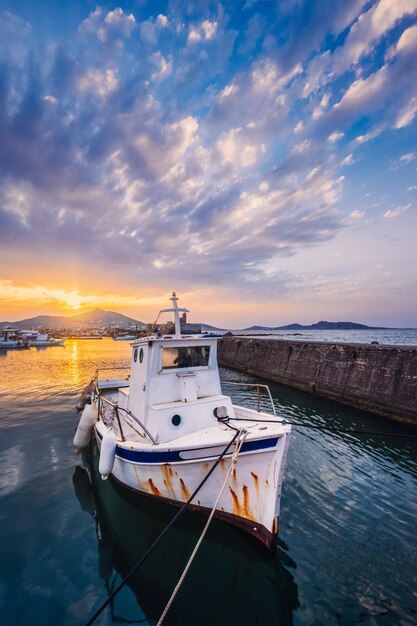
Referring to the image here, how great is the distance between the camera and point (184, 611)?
457 centimetres

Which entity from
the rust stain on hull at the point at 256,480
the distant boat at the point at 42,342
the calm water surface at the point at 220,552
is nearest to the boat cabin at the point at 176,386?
the rust stain on hull at the point at 256,480

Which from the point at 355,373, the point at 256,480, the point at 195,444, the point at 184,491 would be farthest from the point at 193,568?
the point at 355,373

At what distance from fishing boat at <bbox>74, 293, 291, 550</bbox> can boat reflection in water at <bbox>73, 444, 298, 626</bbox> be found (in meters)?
0.49

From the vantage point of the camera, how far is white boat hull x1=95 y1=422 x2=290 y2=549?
5.63 m

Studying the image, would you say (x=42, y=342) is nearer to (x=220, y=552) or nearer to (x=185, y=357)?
(x=185, y=357)

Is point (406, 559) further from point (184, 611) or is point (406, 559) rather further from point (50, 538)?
point (50, 538)

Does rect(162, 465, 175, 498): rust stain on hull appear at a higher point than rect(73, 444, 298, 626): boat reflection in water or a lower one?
higher

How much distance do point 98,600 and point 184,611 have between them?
148cm

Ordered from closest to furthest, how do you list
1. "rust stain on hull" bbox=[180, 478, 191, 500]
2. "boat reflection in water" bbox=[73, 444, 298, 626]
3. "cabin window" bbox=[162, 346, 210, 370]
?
"boat reflection in water" bbox=[73, 444, 298, 626], "rust stain on hull" bbox=[180, 478, 191, 500], "cabin window" bbox=[162, 346, 210, 370]

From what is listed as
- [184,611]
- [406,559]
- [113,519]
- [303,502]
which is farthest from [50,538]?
[406,559]

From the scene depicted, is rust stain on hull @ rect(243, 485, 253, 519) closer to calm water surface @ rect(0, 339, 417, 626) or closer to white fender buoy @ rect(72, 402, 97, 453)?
calm water surface @ rect(0, 339, 417, 626)

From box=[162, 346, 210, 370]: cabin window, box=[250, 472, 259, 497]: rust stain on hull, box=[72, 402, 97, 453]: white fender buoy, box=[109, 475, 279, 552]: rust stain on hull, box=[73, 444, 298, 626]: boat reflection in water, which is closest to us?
box=[73, 444, 298, 626]: boat reflection in water

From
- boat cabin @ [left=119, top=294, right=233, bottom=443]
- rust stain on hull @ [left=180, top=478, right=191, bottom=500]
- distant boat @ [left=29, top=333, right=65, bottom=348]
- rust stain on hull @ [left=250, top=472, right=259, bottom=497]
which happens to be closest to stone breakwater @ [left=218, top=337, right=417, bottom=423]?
boat cabin @ [left=119, top=294, right=233, bottom=443]

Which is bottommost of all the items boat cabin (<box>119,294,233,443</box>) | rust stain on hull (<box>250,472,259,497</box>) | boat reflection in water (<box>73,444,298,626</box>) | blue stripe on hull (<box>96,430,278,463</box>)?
boat reflection in water (<box>73,444,298,626</box>)
